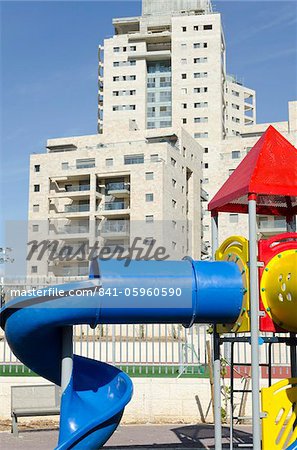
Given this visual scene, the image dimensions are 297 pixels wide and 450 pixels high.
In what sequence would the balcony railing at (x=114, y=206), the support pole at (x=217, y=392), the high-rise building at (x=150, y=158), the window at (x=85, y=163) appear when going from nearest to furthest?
the support pole at (x=217, y=392) → the high-rise building at (x=150, y=158) → the balcony railing at (x=114, y=206) → the window at (x=85, y=163)

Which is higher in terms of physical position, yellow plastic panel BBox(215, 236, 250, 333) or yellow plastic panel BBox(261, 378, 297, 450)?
yellow plastic panel BBox(215, 236, 250, 333)

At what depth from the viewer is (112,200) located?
56969mm

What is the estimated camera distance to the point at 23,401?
1166cm

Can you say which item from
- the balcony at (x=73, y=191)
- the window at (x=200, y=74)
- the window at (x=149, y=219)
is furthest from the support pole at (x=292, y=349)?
the window at (x=200, y=74)

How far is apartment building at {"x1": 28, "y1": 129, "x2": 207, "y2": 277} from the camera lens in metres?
Answer: 53.0

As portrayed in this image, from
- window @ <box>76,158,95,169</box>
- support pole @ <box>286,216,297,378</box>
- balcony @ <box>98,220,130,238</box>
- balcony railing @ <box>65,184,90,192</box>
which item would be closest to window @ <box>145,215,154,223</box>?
balcony @ <box>98,220,130,238</box>

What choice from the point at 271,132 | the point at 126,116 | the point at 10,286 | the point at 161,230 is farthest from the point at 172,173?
the point at 271,132

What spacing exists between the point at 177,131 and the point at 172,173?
616cm

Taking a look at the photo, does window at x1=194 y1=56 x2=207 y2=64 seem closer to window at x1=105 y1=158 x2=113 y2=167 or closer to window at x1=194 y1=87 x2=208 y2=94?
window at x1=194 y1=87 x2=208 y2=94

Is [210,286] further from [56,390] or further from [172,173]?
[172,173]

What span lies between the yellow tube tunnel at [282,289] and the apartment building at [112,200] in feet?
141

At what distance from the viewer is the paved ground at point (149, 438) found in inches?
412

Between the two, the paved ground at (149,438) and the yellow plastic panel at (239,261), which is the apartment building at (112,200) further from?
the yellow plastic panel at (239,261)

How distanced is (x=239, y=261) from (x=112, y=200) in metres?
49.3
